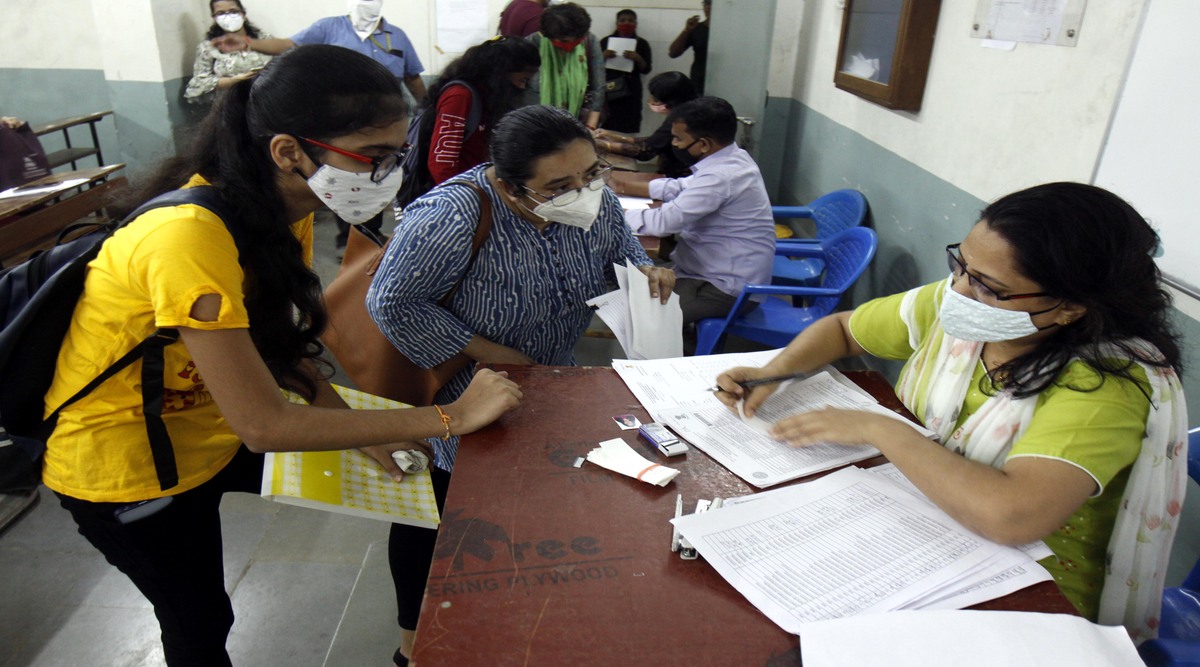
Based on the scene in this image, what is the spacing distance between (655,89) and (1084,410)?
3498mm

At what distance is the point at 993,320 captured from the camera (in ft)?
3.53

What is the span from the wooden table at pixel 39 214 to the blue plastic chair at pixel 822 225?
2776 mm

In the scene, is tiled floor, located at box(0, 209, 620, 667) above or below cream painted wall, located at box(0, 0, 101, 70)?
below

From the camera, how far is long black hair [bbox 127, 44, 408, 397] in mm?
1097

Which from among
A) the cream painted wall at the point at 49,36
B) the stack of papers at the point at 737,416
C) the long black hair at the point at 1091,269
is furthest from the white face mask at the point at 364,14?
the long black hair at the point at 1091,269

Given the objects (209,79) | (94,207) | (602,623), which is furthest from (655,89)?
(602,623)

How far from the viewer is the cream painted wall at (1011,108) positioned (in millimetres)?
1653

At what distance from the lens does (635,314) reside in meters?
1.74

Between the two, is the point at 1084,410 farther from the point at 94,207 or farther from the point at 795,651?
the point at 94,207

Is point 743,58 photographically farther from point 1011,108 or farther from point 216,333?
point 216,333

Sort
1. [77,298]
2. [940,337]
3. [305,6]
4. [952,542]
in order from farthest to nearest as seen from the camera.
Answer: [305,6] → [940,337] → [77,298] → [952,542]

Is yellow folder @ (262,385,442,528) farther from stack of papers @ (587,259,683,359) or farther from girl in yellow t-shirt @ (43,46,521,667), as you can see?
stack of papers @ (587,259,683,359)

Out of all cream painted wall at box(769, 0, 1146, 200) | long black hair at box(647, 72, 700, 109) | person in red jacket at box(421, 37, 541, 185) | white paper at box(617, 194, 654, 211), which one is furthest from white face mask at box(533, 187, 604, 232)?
long black hair at box(647, 72, 700, 109)

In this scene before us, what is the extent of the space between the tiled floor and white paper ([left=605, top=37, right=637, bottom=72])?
4581 millimetres
